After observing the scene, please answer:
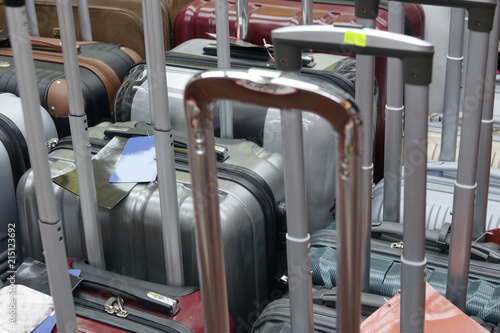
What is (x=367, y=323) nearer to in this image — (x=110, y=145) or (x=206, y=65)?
(x=110, y=145)

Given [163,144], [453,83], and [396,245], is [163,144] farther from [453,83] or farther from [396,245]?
[453,83]

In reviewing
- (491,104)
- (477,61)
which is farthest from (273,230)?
(477,61)

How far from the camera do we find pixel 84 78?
1.61 metres

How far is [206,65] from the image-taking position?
1.53 metres

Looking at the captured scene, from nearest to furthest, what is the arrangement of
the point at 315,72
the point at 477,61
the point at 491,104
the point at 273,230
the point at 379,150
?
1. the point at 477,61
2. the point at 491,104
3. the point at 273,230
4. the point at 315,72
5. the point at 379,150

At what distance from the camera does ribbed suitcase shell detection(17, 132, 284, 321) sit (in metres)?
1.03

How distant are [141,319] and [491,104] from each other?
23.7 inches

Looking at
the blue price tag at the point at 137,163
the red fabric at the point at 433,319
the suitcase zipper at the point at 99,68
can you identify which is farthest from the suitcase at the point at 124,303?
the suitcase zipper at the point at 99,68

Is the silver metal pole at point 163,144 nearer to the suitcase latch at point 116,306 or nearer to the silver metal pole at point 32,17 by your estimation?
the suitcase latch at point 116,306

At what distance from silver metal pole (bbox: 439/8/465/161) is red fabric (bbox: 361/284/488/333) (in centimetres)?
52

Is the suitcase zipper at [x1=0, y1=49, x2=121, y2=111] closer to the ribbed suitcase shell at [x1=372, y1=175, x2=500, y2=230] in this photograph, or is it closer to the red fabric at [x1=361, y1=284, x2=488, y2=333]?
the ribbed suitcase shell at [x1=372, y1=175, x2=500, y2=230]

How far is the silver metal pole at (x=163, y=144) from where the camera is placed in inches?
32.0

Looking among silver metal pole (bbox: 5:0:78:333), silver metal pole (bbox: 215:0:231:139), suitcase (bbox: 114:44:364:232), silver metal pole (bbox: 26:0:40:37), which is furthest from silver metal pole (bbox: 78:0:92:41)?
silver metal pole (bbox: 5:0:78:333)

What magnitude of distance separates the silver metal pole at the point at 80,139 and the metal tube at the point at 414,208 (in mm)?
493
